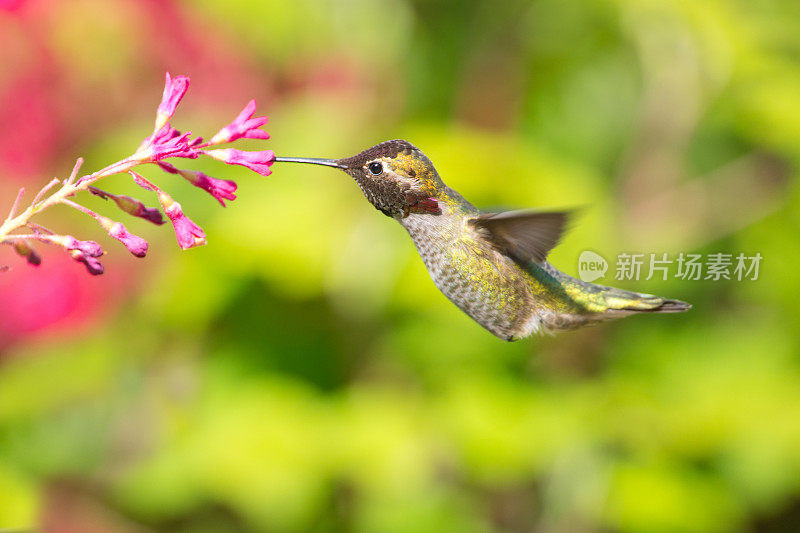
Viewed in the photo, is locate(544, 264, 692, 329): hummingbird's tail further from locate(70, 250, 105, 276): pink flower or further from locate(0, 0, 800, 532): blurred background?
locate(0, 0, 800, 532): blurred background

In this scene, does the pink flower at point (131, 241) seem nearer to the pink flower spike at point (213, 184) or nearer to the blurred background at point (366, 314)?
the pink flower spike at point (213, 184)

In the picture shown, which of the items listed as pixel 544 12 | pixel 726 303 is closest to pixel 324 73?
pixel 544 12

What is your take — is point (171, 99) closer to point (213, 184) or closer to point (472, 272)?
point (213, 184)

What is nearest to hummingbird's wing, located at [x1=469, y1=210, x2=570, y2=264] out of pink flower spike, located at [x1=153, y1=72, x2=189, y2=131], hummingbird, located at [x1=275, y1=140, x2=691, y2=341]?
hummingbird, located at [x1=275, y1=140, x2=691, y2=341]

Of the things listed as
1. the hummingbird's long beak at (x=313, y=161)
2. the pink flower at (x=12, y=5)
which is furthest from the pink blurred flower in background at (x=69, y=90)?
the hummingbird's long beak at (x=313, y=161)

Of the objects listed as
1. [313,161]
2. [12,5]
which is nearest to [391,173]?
[313,161]

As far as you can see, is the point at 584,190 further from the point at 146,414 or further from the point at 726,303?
the point at 146,414
